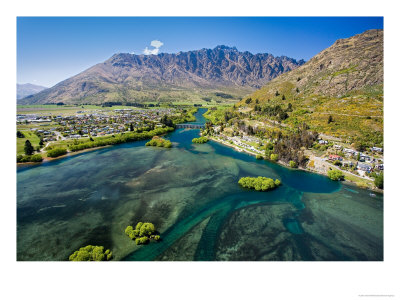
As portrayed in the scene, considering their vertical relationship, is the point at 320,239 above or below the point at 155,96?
below

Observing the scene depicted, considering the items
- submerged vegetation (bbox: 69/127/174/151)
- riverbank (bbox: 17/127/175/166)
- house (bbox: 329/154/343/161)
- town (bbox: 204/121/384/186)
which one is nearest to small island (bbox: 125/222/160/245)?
town (bbox: 204/121/384/186)

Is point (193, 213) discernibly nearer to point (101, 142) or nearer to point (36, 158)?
point (36, 158)

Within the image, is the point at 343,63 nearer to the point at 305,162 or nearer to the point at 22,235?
the point at 305,162

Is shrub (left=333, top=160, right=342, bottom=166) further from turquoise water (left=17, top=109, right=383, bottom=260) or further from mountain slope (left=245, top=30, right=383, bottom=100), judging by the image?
mountain slope (left=245, top=30, right=383, bottom=100)

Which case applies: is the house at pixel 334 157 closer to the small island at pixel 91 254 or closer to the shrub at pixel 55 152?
the small island at pixel 91 254

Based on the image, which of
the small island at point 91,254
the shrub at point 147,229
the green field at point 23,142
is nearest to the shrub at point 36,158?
the green field at point 23,142

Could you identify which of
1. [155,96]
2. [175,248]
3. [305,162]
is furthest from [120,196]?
[155,96]

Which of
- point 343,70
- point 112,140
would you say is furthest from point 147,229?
point 343,70
